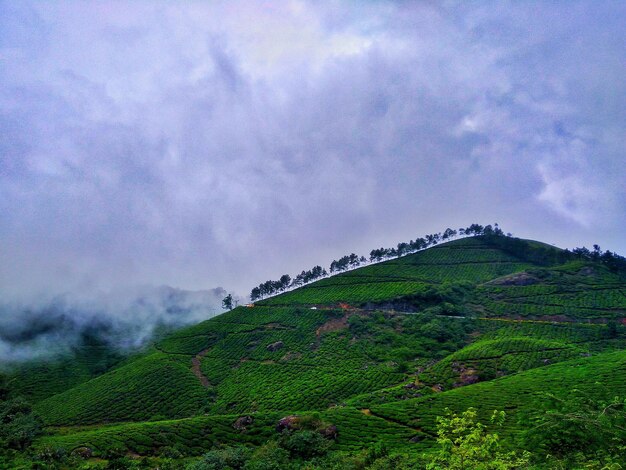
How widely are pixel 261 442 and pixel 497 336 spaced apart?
6336 centimetres

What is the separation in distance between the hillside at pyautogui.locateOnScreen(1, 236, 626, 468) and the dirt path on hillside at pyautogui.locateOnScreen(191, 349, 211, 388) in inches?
15.6

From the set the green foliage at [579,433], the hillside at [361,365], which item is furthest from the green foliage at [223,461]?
the green foliage at [579,433]

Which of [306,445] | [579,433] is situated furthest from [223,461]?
[579,433]

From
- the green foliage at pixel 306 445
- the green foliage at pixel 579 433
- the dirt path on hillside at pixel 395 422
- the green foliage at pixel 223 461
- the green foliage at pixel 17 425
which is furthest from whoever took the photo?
the dirt path on hillside at pixel 395 422

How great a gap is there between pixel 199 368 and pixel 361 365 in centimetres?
3848

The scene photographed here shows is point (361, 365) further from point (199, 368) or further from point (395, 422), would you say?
point (199, 368)

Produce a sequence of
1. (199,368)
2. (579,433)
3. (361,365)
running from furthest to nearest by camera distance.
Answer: (199,368) < (361,365) < (579,433)

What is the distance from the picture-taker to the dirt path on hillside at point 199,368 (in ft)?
272

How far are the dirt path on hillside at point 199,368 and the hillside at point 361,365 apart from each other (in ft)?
1.30

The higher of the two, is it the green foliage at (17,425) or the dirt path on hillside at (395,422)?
the green foliage at (17,425)

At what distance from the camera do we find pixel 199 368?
9006cm

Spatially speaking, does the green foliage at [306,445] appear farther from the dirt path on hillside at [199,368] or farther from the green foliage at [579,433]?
the dirt path on hillside at [199,368]

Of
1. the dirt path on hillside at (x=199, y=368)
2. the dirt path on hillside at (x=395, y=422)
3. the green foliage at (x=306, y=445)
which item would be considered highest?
the dirt path on hillside at (x=199, y=368)

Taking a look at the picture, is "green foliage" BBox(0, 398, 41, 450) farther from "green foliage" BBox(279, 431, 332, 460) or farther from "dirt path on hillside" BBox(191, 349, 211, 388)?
"dirt path on hillside" BBox(191, 349, 211, 388)
